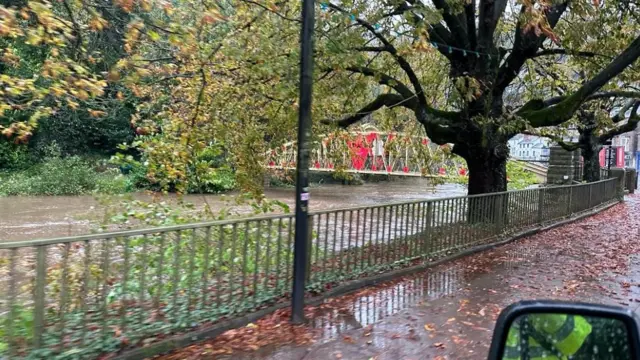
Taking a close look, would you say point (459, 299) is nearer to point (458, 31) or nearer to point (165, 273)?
point (165, 273)

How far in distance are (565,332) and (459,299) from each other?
5.16 meters

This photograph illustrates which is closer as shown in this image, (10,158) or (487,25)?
(487,25)

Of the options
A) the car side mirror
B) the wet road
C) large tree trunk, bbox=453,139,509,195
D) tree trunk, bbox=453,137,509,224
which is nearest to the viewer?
the car side mirror

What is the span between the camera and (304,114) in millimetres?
5547

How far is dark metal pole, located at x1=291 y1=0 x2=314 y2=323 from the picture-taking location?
551 centimetres

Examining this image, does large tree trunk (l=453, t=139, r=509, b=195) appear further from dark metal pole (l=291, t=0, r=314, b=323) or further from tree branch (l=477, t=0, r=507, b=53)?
dark metal pole (l=291, t=0, r=314, b=323)

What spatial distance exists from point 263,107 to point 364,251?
428cm

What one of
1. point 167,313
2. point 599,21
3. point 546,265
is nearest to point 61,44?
point 167,313

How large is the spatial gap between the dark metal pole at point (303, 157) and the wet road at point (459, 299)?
0.41 metres

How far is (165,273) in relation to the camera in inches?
196

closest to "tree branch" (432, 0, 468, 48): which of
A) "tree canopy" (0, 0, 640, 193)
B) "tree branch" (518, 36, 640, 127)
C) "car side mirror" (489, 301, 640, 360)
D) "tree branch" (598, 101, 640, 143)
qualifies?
"tree canopy" (0, 0, 640, 193)

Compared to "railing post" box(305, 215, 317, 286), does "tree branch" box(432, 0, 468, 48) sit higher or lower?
higher

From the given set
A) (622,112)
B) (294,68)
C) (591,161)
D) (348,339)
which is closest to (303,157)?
(348,339)

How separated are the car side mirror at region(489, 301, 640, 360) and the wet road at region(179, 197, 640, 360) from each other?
305 cm
